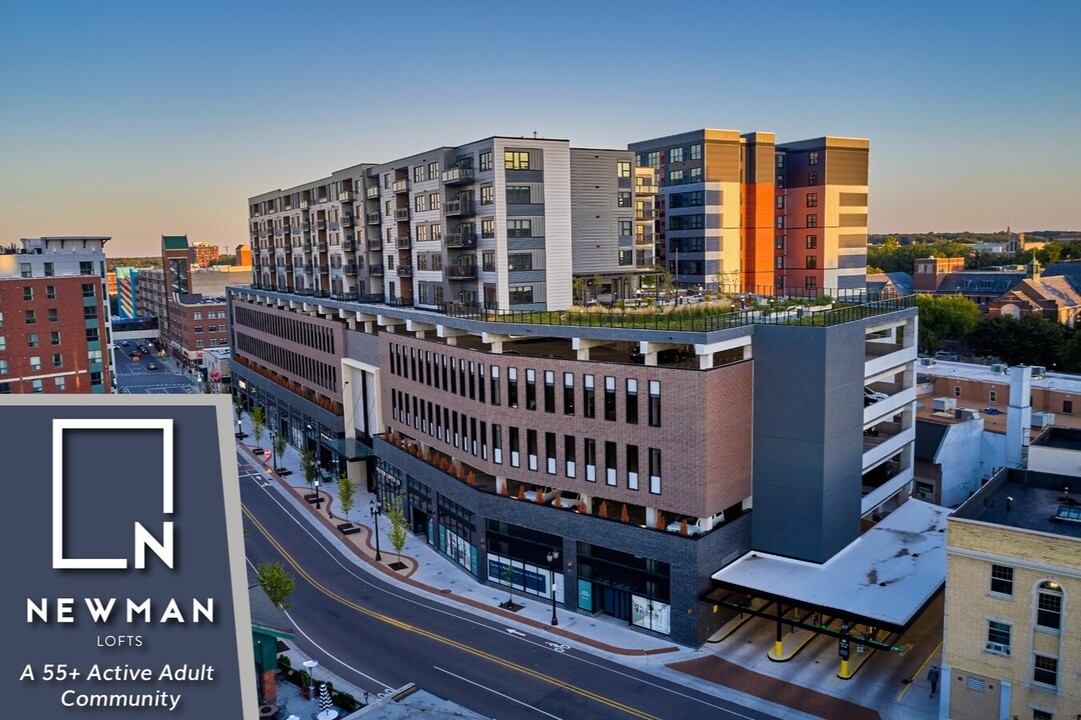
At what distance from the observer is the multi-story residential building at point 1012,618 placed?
2844 cm

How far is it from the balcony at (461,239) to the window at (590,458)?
1779 centimetres

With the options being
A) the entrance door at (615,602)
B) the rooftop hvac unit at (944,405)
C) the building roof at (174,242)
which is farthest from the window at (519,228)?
the building roof at (174,242)

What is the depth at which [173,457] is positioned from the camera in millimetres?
9766

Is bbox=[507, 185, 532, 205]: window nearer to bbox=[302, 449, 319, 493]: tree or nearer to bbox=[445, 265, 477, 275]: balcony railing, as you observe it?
bbox=[445, 265, 477, 275]: balcony railing

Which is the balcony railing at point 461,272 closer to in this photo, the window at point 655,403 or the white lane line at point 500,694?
the window at point 655,403

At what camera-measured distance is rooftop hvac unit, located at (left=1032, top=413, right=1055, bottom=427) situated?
59.0 metres

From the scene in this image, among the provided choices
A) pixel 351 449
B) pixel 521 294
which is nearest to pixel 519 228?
pixel 521 294

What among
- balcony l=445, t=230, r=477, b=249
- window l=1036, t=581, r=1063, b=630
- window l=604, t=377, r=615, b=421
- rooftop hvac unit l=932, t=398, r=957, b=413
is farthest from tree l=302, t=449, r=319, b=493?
→ window l=1036, t=581, r=1063, b=630

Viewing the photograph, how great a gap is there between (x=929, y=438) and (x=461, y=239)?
34.8 meters

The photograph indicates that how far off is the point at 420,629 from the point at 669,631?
12.7 m

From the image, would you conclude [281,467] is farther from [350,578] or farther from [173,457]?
[173,457]

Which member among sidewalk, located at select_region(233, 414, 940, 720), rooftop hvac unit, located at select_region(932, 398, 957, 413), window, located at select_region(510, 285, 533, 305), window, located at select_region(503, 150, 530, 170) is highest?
window, located at select_region(503, 150, 530, 170)

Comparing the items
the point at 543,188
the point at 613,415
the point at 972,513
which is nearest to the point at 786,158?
the point at 543,188

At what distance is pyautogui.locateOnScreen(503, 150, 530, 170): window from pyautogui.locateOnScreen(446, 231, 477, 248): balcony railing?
5.32 meters
